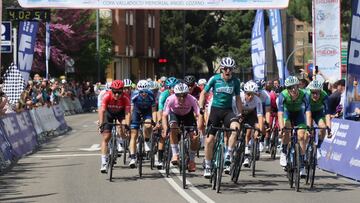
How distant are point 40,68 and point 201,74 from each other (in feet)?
159

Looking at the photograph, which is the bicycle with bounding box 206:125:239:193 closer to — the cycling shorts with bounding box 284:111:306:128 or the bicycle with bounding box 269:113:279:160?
the cycling shorts with bounding box 284:111:306:128

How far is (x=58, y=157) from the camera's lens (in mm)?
21156

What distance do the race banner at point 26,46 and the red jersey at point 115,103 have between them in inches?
451

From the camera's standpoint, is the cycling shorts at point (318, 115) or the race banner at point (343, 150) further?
the race banner at point (343, 150)

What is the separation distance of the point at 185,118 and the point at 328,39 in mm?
7798

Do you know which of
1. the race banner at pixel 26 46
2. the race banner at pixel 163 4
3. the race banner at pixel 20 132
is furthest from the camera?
the race banner at pixel 163 4

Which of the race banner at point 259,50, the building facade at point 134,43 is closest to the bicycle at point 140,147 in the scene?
the race banner at point 259,50

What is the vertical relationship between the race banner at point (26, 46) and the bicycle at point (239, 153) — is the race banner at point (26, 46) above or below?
above

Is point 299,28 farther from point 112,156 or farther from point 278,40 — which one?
point 112,156

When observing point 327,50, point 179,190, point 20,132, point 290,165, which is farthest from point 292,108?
point 20,132

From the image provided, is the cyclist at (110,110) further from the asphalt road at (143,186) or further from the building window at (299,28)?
the building window at (299,28)

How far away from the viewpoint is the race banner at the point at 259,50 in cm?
2820

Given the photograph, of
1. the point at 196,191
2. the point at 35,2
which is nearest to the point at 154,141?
the point at 196,191

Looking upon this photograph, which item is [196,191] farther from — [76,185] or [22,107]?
[22,107]
